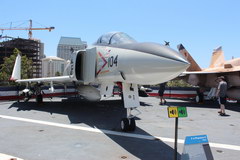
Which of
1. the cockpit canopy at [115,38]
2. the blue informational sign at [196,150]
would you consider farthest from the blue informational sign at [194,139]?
the cockpit canopy at [115,38]

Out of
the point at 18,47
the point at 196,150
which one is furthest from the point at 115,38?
the point at 18,47

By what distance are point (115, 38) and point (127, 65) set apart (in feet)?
5.47

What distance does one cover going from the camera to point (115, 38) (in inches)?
232

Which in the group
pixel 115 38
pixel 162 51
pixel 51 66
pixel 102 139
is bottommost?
pixel 102 139

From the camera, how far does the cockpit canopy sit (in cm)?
558

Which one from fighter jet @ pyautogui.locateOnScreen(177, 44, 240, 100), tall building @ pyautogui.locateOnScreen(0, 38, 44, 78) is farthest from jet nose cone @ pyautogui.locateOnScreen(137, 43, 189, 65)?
tall building @ pyautogui.locateOnScreen(0, 38, 44, 78)

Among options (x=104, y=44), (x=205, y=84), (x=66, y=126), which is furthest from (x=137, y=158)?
(x=205, y=84)

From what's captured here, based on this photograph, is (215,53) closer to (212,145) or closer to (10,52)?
(212,145)

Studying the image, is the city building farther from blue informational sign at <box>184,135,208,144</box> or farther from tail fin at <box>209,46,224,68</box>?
blue informational sign at <box>184,135,208,144</box>

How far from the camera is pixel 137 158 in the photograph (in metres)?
3.55

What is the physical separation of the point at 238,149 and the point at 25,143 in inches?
177

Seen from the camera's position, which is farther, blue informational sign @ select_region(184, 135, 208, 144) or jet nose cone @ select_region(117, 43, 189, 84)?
jet nose cone @ select_region(117, 43, 189, 84)

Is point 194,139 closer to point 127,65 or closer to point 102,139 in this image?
point 127,65

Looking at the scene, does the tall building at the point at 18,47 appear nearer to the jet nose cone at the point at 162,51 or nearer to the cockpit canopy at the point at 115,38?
the cockpit canopy at the point at 115,38
